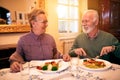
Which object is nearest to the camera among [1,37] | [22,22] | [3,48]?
[3,48]

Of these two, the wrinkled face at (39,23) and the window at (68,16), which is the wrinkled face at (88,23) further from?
the window at (68,16)

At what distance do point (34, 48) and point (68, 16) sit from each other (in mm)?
1932

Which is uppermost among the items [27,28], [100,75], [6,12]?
[6,12]

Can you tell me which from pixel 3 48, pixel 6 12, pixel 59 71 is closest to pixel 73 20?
pixel 6 12

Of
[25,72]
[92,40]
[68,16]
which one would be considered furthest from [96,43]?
[68,16]

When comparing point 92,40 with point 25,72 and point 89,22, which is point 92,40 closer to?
point 89,22

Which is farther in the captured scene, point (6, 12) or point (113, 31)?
point (113, 31)

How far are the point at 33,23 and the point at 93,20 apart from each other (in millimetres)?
741

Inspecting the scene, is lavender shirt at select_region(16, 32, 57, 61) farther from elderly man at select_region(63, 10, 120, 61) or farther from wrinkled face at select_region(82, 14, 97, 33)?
wrinkled face at select_region(82, 14, 97, 33)

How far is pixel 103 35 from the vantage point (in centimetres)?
191

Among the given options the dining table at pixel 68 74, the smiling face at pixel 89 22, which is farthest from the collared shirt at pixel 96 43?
the dining table at pixel 68 74

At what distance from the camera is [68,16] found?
11.4 feet

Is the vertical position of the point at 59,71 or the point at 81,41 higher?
the point at 81,41

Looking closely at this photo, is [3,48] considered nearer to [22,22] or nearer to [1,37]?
[1,37]
